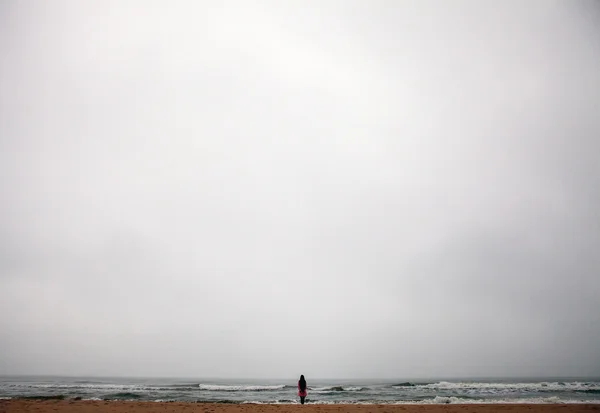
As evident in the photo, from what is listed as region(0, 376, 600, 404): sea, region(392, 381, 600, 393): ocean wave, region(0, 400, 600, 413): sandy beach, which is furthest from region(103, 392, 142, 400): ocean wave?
region(392, 381, 600, 393): ocean wave

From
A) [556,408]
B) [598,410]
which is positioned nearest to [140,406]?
[556,408]

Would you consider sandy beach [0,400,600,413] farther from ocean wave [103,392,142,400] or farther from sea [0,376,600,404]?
ocean wave [103,392,142,400]

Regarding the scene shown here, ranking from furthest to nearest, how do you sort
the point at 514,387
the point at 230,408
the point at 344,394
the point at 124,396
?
the point at 514,387, the point at 344,394, the point at 124,396, the point at 230,408

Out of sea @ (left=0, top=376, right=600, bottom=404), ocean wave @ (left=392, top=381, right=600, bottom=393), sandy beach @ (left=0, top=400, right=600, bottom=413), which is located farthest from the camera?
ocean wave @ (left=392, top=381, right=600, bottom=393)

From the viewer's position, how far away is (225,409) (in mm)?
20750

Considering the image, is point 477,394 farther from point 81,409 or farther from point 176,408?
point 81,409

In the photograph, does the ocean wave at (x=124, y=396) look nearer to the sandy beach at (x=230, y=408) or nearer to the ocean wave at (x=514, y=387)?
the sandy beach at (x=230, y=408)

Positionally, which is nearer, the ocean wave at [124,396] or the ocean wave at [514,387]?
the ocean wave at [124,396]

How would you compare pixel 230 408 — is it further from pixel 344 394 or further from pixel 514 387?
pixel 514 387

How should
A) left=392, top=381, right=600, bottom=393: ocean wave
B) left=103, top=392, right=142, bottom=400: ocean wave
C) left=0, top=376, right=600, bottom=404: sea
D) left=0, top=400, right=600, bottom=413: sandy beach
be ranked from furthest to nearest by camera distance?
left=392, top=381, right=600, bottom=393: ocean wave → left=103, top=392, right=142, bottom=400: ocean wave → left=0, top=376, right=600, bottom=404: sea → left=0, top=400, right=600, bottom=413: sandy beach

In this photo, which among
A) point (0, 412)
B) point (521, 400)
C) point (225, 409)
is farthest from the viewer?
point (521, 400)

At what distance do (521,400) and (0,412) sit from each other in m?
35.9

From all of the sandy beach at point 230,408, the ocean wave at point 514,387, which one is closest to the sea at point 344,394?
the ocean wave at point 514,387

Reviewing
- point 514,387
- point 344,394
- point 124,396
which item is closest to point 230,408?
point 124,396
